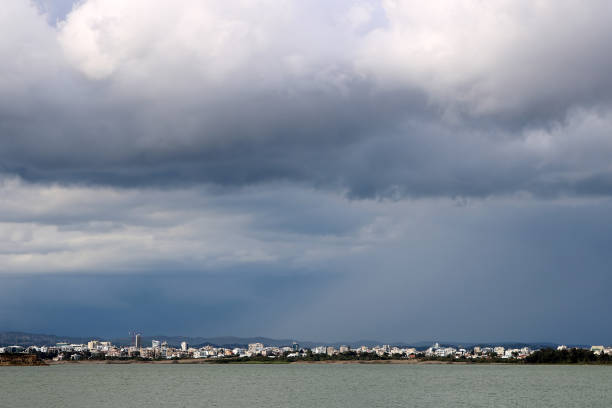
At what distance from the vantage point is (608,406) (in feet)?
341

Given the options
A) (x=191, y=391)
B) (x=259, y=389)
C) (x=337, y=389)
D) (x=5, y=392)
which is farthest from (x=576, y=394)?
(x=5, y=392)

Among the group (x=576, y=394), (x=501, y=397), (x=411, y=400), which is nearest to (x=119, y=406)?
(x=411, y=400)

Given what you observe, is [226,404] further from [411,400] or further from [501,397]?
[501,397]

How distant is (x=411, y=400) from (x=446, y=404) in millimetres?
6903

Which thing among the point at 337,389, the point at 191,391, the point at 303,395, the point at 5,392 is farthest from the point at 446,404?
the point at 5,392

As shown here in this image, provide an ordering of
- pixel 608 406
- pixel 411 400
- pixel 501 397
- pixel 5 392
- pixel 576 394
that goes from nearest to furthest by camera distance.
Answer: pixel 608 406
pixel 411 400
pixel 501 397
pixel 576 394
pixel 5 392

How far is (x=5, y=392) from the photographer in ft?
453

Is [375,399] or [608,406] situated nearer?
[608,406]

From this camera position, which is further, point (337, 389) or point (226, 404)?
point (337, 389)

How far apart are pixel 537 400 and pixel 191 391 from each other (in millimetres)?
63600

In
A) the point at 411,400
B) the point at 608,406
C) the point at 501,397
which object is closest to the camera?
the point at 608,406

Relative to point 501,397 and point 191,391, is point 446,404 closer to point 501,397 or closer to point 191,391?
point 501,397

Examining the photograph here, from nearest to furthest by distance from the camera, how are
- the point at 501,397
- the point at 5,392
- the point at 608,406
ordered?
the point at 608,406 → the point at 501,397 → the point at 5,392

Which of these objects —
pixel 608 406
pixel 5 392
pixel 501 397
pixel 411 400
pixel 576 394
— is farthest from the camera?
pixel 5 392
